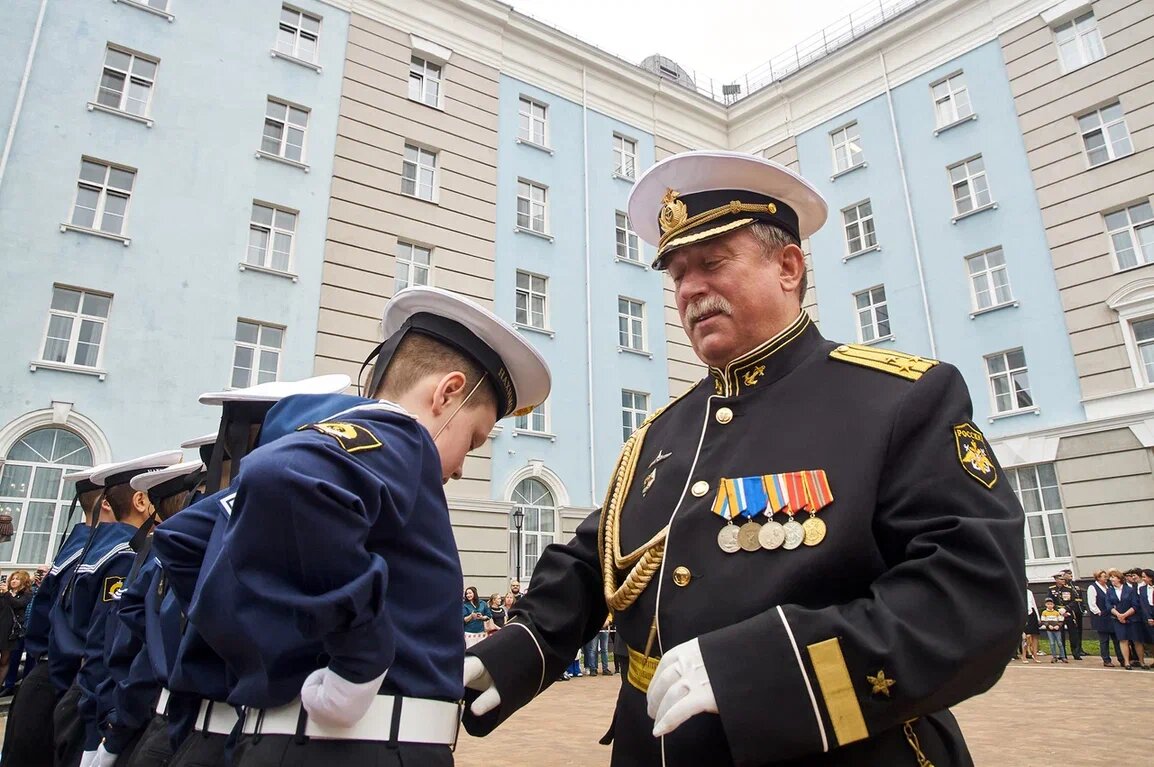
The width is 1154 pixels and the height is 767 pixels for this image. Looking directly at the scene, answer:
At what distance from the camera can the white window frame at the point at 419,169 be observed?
18.4m

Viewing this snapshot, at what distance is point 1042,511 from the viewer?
16.7 meters

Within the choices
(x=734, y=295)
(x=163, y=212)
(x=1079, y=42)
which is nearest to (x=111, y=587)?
(x=734, y=295)

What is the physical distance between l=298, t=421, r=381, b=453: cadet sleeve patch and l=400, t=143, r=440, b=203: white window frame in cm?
1737

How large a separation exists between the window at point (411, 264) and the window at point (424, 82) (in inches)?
163

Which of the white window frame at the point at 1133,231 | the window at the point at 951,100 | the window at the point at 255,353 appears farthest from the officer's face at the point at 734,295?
the window at the point at 951,100

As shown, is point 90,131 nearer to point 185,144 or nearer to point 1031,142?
point 185,144

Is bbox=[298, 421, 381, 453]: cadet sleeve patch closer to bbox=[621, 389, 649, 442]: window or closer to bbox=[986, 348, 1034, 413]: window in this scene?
bbox=[621, 389, 649, 442]: window

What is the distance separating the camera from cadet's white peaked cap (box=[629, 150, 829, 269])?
2420 mm

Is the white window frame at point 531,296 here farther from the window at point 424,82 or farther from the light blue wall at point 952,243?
the light blue wall at point 952,243

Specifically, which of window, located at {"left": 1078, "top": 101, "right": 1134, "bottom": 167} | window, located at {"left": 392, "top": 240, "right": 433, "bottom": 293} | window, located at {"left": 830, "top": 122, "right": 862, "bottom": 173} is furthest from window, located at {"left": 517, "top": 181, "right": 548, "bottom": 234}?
window, located at {"left": 1078, "top": 101, "right": 1134, "bottom": 167}

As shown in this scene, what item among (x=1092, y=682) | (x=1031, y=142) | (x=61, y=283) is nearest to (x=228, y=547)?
(x=1092, y=682)

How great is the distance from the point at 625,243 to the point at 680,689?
20665 millimetres

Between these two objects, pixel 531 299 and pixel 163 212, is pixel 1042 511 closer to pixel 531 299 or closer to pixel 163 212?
pixel 531 299

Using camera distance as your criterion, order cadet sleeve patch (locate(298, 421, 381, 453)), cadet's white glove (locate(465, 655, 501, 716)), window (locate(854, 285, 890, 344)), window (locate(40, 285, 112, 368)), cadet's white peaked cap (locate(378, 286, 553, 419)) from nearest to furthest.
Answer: cadet sleeve patch (locate(298, 421, 381, 453)) < cadet's white glove (locate(465, 655, 501, 716)) < cadet's white peaked cap (locate(378, 286, 553, 419)) < window (locate(40, 285, 112, 368)) < window (locate(854, 285, 890, 344))
